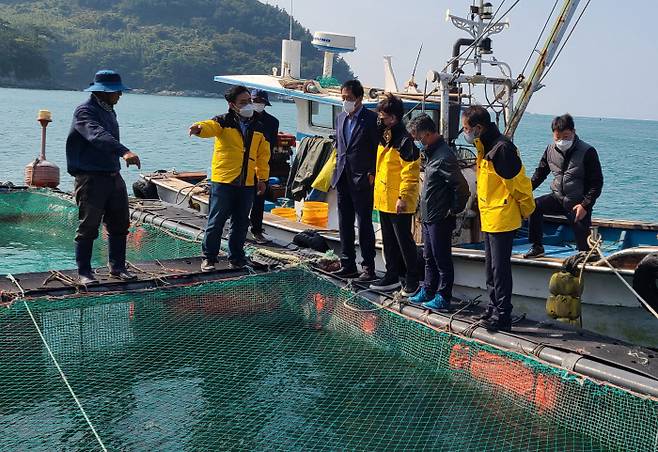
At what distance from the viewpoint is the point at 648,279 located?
19.8 ft

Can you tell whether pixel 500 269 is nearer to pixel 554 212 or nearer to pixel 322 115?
pixel 554 212

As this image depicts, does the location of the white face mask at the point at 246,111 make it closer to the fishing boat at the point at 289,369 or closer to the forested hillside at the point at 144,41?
the fishing boat at the point at 289,369

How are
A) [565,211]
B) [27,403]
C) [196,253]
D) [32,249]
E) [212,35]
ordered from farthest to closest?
[212,35] → [32,249] → [196,253] → [565,211] → [27,403]

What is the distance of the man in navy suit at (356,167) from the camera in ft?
21.5

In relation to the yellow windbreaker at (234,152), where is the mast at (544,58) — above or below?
above

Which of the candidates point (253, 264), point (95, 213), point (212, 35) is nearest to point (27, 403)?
point (95, 213)

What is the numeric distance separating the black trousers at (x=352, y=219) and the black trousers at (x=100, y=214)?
1.88 metres

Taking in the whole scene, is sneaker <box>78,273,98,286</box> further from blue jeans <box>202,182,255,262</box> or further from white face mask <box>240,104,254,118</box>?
white face mask <box>240,104,254,118</box>

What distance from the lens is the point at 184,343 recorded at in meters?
6.17

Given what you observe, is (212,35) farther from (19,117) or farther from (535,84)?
(535,84)

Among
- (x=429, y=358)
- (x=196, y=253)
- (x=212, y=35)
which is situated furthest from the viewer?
(x=212, y=35)

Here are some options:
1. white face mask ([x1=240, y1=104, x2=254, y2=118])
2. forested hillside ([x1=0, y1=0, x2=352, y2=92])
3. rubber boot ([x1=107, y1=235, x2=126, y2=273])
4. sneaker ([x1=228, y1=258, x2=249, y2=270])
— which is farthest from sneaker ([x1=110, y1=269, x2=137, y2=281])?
forested hillside ([x1=0, y1=0, x2=352, y2=92])

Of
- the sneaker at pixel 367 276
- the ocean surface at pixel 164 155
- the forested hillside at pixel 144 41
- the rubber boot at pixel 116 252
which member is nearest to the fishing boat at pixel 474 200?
the sneaker at pixel 367 276

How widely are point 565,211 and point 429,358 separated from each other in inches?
98.8
